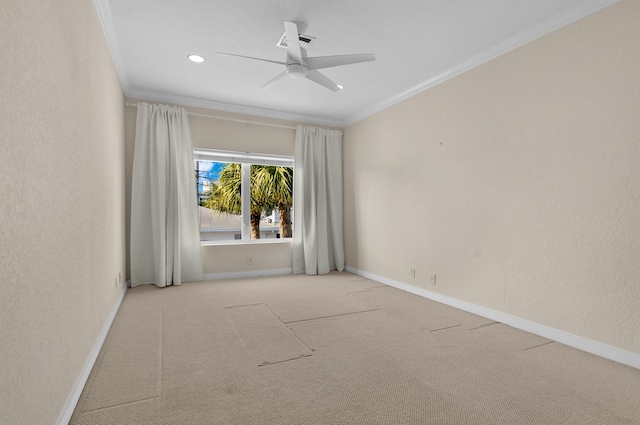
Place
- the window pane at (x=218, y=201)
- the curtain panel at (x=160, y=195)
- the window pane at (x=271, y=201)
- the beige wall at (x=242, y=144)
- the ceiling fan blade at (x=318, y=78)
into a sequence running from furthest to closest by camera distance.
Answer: the window pane at (x=271, y=201) → the window pane at (x=218, y=201) → the beige wall at (x=242, y=144) → the curtain panel at (x=160, y=195) → the ceiling fan blade at (x=318, y=78)

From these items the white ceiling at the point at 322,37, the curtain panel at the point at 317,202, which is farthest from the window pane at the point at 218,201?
the white ceiling at the point at 322,37

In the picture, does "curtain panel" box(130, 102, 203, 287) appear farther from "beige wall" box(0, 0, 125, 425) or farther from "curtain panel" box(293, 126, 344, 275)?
"beige wall" box(0, 0, 125, 425)

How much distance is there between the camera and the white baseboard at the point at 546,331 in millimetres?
2298

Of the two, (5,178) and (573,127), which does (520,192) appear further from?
(5,178)

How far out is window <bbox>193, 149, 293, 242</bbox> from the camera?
16.7 ft

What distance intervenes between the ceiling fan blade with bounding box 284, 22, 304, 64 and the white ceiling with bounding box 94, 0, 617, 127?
0.29 metres

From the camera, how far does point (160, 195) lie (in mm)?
4395

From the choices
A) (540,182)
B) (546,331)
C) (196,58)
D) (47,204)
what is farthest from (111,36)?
(546,331)

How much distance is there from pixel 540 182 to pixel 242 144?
394 centimetres

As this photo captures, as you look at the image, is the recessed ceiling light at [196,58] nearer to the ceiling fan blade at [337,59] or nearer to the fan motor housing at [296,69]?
the fan motor housing at [296,69]

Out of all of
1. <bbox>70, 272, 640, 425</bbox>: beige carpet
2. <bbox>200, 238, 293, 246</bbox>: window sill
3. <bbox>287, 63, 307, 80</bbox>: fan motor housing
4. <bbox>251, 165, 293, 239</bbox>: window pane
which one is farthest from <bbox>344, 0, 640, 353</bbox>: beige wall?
<bbox>251, 165, 293, 239</bbox>: window pane

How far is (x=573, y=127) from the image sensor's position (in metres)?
2.59

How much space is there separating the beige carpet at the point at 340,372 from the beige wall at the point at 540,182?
39 cm

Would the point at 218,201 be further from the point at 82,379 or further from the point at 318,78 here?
the point at 82,379
